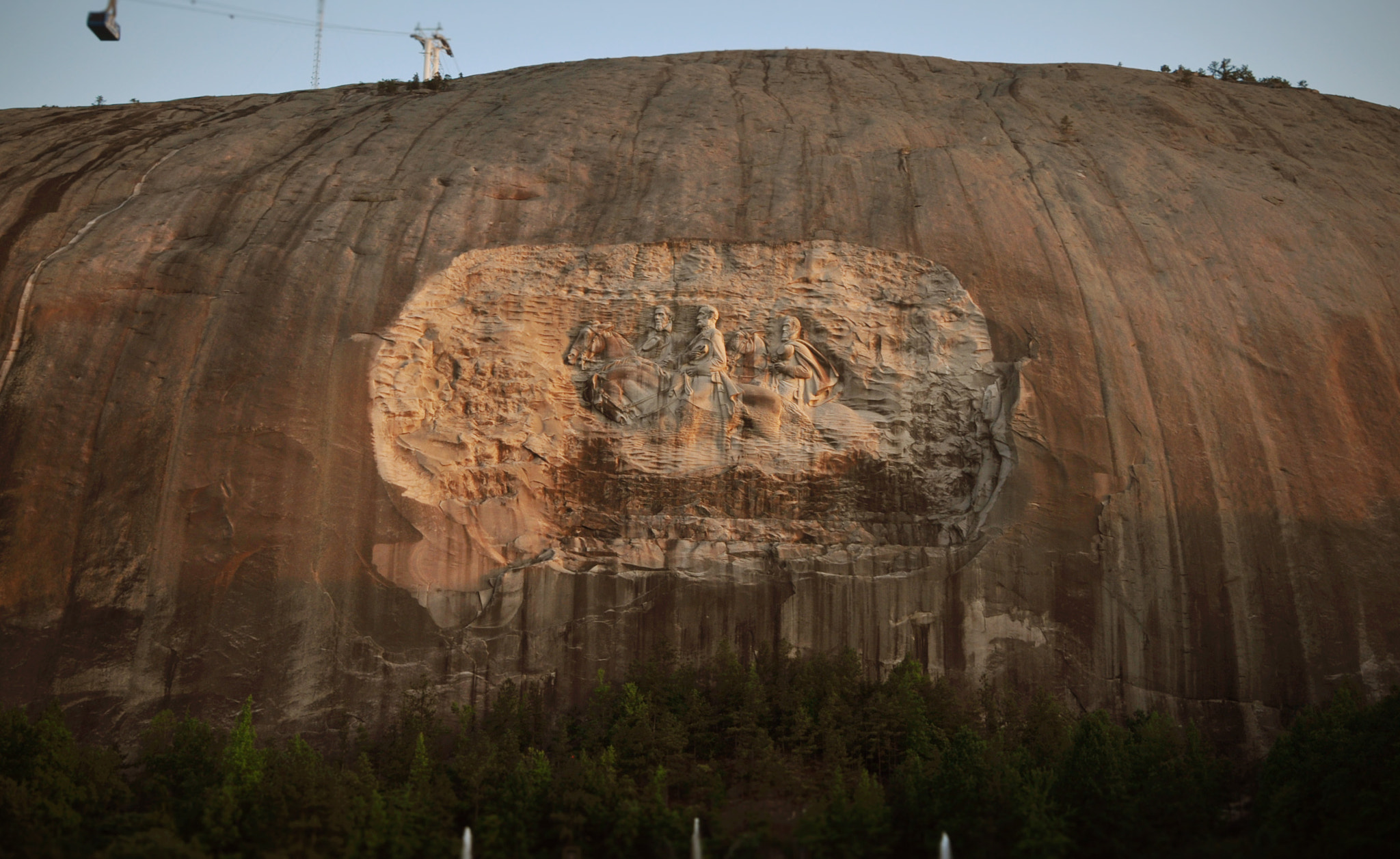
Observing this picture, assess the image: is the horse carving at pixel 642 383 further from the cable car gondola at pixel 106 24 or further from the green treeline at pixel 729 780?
the cable car gondola at pixel 106 24

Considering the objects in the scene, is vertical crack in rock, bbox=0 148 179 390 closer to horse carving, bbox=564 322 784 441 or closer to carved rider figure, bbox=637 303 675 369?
horse carving, bbox=564 322 784 441

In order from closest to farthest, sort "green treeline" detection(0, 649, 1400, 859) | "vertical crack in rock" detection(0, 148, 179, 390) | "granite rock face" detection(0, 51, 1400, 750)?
"green treeline" detection(0, 649, 1400, 859) → "granite rock face" detection(0, 51, 1400, 750) → "vertical crack in rock" detection(0, 148, 179, 390)

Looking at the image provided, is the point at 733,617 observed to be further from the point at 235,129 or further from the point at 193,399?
the point at 235,129

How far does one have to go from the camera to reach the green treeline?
9375 millimetres

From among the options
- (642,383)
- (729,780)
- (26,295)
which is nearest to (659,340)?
(642,383)

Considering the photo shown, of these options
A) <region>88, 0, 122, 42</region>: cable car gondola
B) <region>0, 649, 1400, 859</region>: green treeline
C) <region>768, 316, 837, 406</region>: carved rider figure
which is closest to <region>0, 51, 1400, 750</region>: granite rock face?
<region>768, 316, 837, 406</region>: carved rider figure

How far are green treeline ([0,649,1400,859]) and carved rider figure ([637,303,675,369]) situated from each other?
3.69m

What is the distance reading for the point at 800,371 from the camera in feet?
44.3

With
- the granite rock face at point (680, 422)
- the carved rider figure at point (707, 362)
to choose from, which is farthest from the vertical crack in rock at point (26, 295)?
the carved rider figure at point (707, 362)

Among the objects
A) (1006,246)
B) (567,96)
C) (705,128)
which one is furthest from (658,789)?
(567,96)

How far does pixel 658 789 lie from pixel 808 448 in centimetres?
445

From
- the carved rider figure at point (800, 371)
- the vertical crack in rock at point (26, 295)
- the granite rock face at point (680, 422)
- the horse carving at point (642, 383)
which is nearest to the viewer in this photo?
the granite rock face at point (680, 422)

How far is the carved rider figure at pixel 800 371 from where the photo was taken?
1346cm

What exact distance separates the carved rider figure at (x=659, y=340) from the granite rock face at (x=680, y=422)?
39 millimetres
